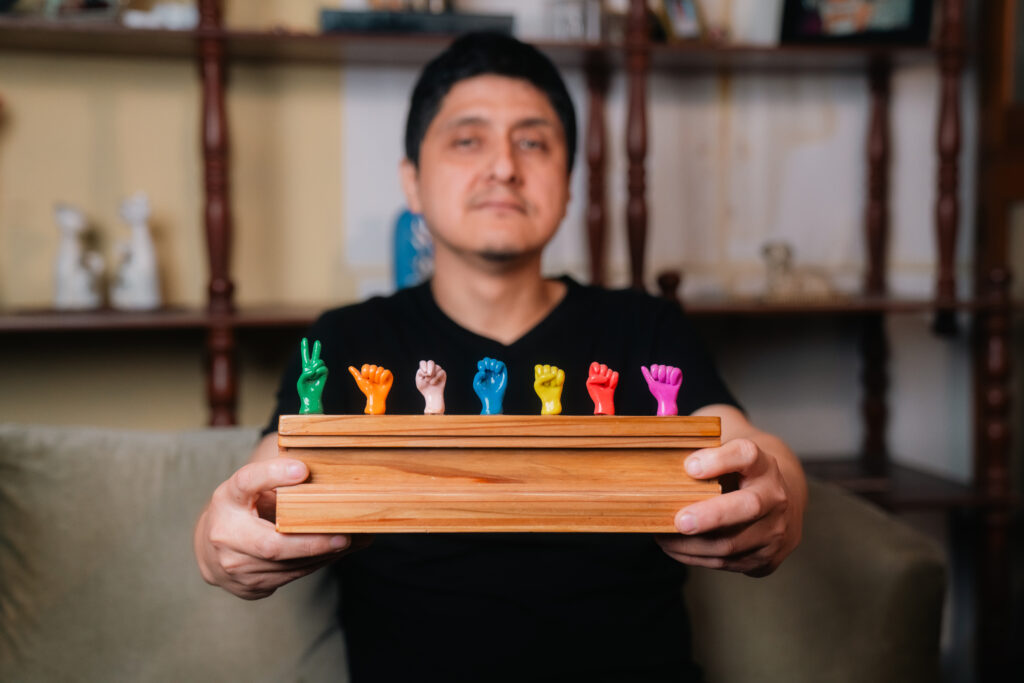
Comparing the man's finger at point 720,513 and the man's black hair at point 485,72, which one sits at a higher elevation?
the man's black hair at point 485,72

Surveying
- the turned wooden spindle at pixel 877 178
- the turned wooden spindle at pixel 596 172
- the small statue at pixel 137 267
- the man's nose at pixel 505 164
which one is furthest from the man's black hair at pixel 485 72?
the turned wooden spindle at pixel 877 178

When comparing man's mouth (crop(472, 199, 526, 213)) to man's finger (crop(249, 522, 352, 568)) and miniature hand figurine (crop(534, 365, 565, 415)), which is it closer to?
miniature hand figurine (crop(534, 365, 565, 415))

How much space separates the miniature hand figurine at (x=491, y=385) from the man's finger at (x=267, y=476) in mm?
172

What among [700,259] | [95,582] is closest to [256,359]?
[95,582]

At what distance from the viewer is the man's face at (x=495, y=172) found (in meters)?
1.20

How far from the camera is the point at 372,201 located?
7.19 feet

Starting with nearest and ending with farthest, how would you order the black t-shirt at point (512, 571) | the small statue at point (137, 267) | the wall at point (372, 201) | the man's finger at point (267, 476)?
the man's finger at point (267, 476) < the black t-shirt at point (512, 571) < the small statue at point (137, 267) < the wall at point (372, 201)

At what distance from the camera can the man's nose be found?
3.91ft

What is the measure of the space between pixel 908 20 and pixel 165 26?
170 centimetres

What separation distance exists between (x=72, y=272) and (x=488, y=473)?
1.52m

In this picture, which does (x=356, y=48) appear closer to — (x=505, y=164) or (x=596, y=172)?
(x=596, y=172)

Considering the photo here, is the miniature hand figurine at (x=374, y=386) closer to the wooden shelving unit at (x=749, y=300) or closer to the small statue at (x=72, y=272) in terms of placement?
the wooden shelving unit at (x=749, y=300)

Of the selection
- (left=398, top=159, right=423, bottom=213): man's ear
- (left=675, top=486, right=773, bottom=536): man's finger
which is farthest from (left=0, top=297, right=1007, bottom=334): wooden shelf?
(left=675, top=486, right=773, bottom=536): man's finger

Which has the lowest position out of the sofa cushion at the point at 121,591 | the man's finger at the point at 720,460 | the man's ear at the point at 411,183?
the sofa cushion at the point at 121,591
